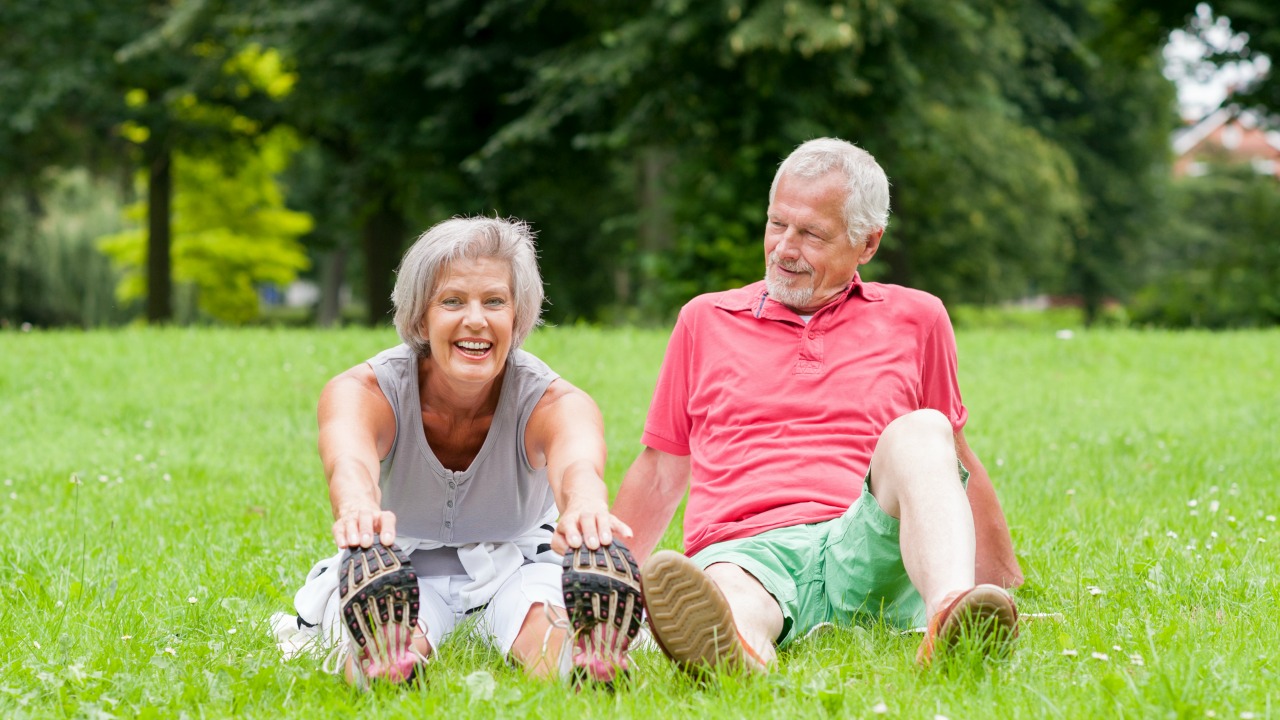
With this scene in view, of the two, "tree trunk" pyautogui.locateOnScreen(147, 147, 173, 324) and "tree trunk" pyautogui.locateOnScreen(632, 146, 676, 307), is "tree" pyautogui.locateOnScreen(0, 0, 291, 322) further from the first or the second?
"tree trunk" pyautogui.locateOnScreen(632, 146, 676, 307)

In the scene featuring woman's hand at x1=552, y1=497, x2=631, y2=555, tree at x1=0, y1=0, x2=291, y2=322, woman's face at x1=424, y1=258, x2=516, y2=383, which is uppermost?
tree at x1=0, y1=0, x2=291, y2=322

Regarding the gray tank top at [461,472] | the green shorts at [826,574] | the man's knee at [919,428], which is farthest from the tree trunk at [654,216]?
the man's knee at [919,428]

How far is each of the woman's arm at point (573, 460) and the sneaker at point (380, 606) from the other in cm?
37

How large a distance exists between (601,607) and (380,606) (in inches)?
19.1

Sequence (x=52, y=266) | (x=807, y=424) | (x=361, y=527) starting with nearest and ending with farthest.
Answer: (x=361, y=527) → (x=807, y=424) → (x=52, y=266)

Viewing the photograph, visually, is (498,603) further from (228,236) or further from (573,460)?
(228,236)

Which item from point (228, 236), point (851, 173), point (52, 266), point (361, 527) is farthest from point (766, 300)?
point (228, 236)

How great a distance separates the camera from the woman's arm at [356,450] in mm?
2875

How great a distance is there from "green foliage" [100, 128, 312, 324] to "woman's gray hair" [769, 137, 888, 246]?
28890 mm

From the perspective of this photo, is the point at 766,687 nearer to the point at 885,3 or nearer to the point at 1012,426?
the point at 1012,426

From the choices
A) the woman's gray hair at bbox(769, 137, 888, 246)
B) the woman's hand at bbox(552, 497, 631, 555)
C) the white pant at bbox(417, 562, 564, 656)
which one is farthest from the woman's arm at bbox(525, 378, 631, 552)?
the woman's gray hair at bbox(769, 137, 888, 246)

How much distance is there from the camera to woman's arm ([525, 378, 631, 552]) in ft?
9.68

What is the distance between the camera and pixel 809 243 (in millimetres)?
3762

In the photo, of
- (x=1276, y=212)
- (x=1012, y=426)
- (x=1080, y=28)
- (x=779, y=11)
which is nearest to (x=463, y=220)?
(x=1012, y=426)
